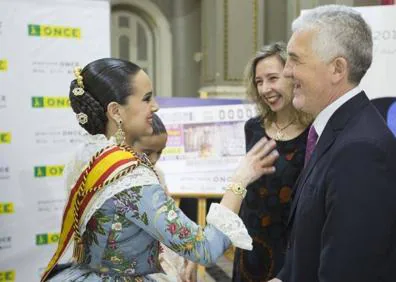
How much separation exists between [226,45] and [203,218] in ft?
11.1

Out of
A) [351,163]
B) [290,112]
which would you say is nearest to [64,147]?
[290,112]

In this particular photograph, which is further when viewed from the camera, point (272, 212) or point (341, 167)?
point (272, 212)

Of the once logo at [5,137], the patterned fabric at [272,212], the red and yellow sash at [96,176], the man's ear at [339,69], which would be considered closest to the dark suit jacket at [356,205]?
the man's ear at [339,69]

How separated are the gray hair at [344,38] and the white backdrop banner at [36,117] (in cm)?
199

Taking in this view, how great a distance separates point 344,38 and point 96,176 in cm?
73

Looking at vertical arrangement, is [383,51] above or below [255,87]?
above

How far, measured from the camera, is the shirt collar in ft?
3.84

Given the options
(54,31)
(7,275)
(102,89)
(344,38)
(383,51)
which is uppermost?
(54,31)

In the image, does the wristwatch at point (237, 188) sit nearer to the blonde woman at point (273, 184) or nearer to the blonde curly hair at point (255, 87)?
the blonde woman at point (273, 184)

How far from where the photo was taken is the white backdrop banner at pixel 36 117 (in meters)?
2.77

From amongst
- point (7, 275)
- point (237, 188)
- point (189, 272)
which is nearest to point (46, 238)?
point (7, 275)

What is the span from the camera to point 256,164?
1461 millimetres

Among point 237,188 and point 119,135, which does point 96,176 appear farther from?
point 237,188

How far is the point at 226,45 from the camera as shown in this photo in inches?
262
